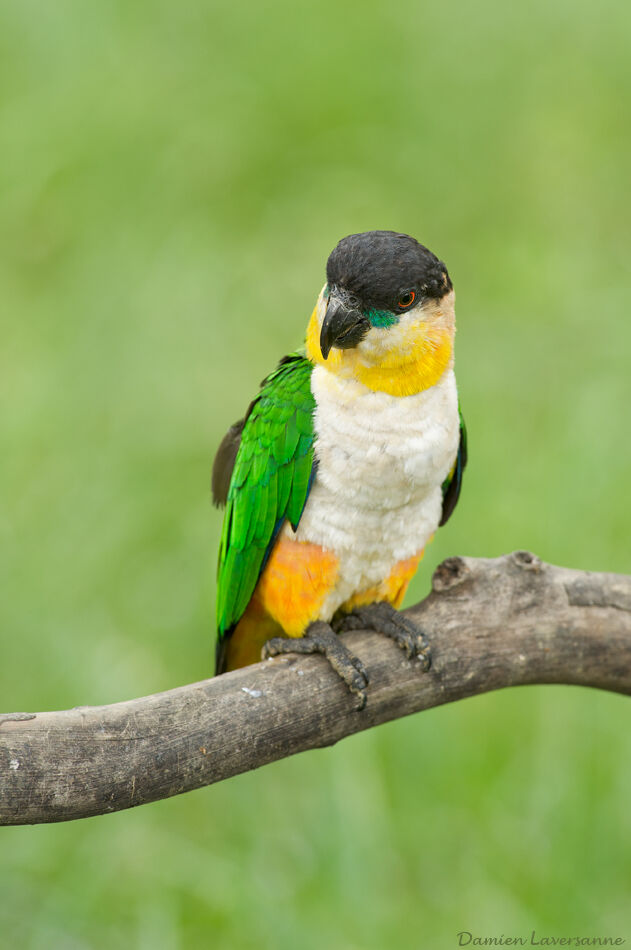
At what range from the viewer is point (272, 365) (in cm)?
590

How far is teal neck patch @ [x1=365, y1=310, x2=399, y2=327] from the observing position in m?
2.94

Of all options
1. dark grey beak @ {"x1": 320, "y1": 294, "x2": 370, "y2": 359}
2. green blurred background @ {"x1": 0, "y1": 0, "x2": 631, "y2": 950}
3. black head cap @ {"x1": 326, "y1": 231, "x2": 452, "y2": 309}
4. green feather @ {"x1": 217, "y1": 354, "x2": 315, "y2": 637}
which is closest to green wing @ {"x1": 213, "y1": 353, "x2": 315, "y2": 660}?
green feather @ {"x1": 217, "y1": 354, "x2": 315, "y2": 637}

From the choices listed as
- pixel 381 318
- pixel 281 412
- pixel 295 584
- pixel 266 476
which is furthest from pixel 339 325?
pixel 295 584

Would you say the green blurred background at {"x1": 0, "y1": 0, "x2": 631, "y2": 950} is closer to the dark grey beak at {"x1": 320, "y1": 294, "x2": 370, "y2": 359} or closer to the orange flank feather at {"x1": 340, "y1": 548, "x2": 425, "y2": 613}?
the orange flank feather at {"x1": 340, "y1": 548, "x2": 425, "y2": 613}

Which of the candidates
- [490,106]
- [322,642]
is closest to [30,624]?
[322,642]

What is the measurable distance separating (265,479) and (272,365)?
9.02 ft

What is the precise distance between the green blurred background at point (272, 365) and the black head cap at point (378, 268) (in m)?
2.11

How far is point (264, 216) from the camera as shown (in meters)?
6.94

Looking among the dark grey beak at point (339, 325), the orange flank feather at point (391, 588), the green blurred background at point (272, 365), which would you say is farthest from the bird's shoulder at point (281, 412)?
the green blurred background at point (272, 365)

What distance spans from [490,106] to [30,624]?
5.00 m

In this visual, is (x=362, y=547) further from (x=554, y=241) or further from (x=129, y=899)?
(x=554, y=241)

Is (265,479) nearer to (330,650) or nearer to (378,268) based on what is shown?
(330,650)

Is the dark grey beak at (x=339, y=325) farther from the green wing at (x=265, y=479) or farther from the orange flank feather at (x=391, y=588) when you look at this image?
the orange flank feather at (x=391, y=588)

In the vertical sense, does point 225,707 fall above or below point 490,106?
below
